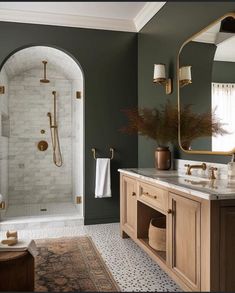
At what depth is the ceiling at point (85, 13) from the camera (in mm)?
3301

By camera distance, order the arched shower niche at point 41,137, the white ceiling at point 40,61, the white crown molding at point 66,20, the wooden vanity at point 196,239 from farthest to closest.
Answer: the arched shower niche at point 41,137
the white ceiling at point 40,61
the white crown molding at point 66,20
the wooden vanity at point 196,239

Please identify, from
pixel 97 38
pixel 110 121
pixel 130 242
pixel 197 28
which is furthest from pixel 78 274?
pixel 97 38

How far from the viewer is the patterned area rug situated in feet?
6.75

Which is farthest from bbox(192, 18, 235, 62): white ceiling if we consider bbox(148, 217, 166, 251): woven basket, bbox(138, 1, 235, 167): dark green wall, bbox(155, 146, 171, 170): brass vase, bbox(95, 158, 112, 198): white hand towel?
bbox(95, 158, 112, 198): white hand towel

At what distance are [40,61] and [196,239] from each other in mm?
3686

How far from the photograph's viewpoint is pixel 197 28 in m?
2.61

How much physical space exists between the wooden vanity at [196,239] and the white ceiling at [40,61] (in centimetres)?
237

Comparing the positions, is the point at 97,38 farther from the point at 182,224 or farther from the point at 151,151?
the point at 182,224

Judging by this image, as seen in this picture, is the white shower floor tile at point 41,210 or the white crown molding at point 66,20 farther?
the white shower floor tile at point 41,210

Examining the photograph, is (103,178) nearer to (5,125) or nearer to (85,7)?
(5,125)

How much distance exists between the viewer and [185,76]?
9.10 feet

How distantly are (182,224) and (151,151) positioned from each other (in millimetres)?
1777

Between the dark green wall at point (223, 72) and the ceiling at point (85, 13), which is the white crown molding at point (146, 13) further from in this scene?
the dark green wall at point (223, 72)

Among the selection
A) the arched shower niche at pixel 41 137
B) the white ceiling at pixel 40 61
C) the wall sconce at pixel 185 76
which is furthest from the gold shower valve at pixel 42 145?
the wall sconce at pixel 185 76
